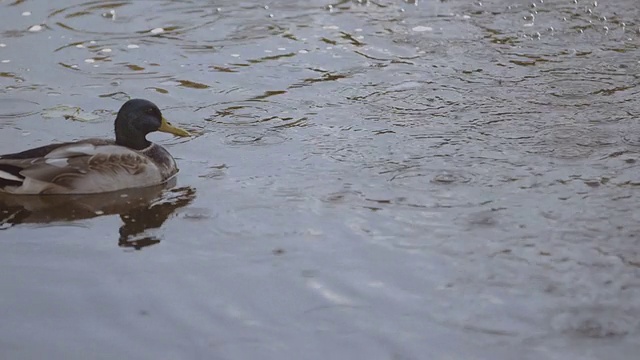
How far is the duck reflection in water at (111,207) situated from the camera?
671 cm

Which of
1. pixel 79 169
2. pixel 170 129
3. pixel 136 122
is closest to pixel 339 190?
pixel 170 129

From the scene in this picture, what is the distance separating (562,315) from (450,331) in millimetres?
554

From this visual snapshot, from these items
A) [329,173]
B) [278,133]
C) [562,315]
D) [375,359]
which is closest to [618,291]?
[562,315]

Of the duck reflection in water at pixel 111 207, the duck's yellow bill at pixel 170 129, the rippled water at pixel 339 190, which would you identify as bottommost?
the duck reflection in water at pixel 111 207

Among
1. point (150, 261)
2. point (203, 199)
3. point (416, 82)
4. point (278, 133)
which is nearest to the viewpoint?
point (150, 261)

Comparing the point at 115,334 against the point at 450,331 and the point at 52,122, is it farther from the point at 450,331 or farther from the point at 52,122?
the point at 52,122

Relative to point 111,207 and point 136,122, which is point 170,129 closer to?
point 136,122

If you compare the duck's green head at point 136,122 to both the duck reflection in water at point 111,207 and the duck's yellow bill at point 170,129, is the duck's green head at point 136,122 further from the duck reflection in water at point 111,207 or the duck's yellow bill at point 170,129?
the duck reflection in water at point 111,207

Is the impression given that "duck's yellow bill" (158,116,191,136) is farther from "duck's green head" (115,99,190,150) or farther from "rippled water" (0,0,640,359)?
"rippled water" (0,0,640,359)

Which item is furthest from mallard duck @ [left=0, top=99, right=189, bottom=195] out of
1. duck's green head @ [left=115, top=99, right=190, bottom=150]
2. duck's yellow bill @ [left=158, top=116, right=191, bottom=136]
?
duck's yellow bill @ [left=158, top=116, right=191, bottom=136]

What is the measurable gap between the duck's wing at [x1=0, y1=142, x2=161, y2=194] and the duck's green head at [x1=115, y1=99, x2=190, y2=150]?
0.61 ft

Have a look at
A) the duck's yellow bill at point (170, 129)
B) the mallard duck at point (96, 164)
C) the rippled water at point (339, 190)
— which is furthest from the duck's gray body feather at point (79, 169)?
the duck's yellow bill at point (170, 129)

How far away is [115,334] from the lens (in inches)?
206

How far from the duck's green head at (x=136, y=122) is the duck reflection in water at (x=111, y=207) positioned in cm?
36
